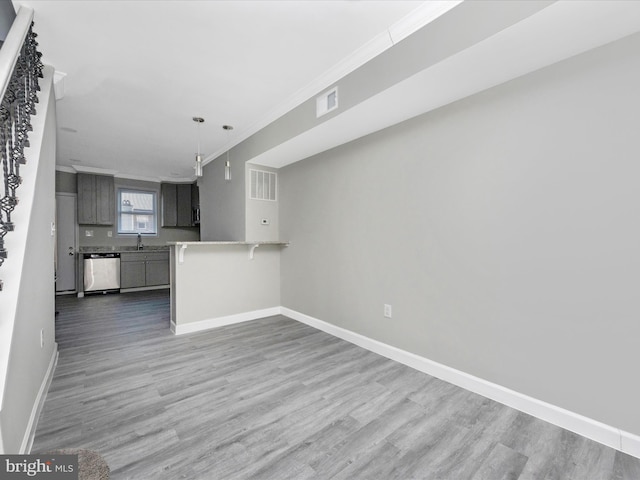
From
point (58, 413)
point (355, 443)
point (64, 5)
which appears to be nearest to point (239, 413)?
point (355, 443)

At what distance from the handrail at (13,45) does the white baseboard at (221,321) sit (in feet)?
9.35

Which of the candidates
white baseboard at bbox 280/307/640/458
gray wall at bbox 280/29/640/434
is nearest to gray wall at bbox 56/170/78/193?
gray wall at bbox 280/29/640/434

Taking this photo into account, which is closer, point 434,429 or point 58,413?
point 434,429

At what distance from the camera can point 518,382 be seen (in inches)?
81.6

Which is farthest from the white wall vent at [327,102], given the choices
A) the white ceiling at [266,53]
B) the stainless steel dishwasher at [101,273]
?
the stainless steel dishwasher at [101,273]

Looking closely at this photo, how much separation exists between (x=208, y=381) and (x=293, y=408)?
824 millimetres

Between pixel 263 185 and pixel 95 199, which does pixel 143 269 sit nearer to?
pixel 95 199

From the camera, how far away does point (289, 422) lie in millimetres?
1935

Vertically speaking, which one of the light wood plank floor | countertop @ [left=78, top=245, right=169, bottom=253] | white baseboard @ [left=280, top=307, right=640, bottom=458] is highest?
countertop @ [left=78, top=245, right=169, bottom=253]

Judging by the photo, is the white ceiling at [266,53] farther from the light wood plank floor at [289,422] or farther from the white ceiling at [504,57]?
the light wood plank floor at [289,422]

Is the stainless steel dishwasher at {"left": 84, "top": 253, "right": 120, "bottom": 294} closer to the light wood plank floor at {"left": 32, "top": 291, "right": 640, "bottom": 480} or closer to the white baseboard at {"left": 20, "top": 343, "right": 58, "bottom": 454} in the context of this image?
the light wood plank floor at {"left": 32, "top": 291, "right": 640, "bottom": 480}

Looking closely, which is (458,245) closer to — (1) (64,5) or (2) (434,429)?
(2) (434,429)

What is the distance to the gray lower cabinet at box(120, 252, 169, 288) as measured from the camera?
254 inches

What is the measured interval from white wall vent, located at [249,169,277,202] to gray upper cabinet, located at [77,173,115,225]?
416 cm
